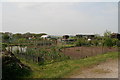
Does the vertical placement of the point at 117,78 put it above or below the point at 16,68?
below

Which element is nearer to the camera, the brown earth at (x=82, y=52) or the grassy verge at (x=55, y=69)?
the grassy verge at (x=55, y=69)

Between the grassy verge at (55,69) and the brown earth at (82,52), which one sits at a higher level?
the brown earth at (82,52)

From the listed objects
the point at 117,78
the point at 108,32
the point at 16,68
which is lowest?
the point at 117,78

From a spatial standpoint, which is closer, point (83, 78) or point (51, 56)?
point (83, 78)

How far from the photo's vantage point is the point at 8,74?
525 centimetres

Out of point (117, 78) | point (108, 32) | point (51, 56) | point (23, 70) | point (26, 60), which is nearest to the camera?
point (117, 78)

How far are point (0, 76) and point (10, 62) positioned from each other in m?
0.96

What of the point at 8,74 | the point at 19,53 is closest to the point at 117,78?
the point at 8,74

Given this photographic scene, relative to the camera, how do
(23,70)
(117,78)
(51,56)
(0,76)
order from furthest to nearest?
(51,56) < (23,70) < (117,78) < (0,76)

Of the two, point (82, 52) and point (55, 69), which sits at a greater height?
point (82, 52)

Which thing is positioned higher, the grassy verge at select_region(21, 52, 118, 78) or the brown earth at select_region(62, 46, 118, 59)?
the brown earth at select_region(62, 46, 118, 59)

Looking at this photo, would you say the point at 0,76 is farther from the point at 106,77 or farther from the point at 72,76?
the point at 106,77

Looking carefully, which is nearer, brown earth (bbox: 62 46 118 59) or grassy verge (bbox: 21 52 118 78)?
grassy verge (bbox: 21 52 118 78)

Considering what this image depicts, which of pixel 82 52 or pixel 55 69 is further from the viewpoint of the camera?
pixel 82 52
